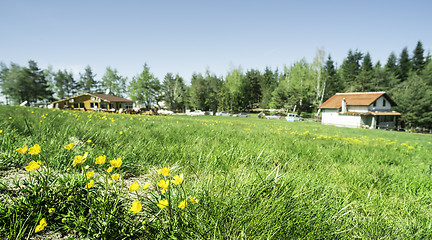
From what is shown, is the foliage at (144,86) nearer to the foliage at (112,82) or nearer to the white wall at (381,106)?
the foliage at (112,82)

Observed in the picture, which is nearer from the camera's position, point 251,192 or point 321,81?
point 251,192

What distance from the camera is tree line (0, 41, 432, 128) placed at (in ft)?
142


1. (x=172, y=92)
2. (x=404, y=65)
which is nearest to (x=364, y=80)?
(x=404, y=65)

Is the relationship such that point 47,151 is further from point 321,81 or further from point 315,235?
point 321,81

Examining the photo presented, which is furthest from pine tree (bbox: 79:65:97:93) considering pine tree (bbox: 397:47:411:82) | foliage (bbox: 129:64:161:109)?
pine tree (bbox: 397:47:411:82)

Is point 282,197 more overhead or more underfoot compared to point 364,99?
more underfoot

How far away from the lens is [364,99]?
29734 mm

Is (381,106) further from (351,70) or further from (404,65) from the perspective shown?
(404,65)

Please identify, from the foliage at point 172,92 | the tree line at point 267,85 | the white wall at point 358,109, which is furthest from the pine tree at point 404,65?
the foliage at point 172,92

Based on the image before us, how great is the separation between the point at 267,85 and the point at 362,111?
3980 cm

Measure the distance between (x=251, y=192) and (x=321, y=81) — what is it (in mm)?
53724

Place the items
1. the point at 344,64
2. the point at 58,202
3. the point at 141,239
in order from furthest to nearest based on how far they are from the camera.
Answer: the point at 344,64, the point at 58,202, the point at 141,239

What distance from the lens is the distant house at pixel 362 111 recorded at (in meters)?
28.5

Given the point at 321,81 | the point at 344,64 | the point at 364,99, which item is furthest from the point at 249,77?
the point at 364,99
